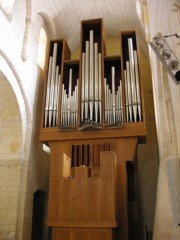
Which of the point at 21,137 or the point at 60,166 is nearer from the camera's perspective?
the point at 60,166

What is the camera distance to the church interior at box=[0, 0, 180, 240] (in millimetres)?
6988

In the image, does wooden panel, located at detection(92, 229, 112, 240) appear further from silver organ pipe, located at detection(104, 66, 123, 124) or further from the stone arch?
silver organ pipe, located at detection(104, 66, 123, 124)

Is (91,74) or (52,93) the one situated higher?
(91,74)

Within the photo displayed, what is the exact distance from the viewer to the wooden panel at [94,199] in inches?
275

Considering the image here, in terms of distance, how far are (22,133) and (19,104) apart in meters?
0.83

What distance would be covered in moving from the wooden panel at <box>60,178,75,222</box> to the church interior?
0.02 meters

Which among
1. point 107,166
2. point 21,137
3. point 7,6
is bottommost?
point 107,166

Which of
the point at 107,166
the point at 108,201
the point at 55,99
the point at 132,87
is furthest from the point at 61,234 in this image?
the point at 132,87

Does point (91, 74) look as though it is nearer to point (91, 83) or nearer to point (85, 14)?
point (91, 83)

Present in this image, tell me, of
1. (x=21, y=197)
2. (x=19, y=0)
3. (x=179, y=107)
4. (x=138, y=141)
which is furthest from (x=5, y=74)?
(x=179, y=107)

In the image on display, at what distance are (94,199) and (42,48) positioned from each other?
19.0ft

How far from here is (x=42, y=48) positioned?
10.4 metres

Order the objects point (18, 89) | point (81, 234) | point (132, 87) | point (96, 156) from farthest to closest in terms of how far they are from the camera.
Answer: point (132, 87) → point (96, 156) → point (18, 89) → point (81, 234)

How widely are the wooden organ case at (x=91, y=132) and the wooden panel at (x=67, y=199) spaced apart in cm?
2
